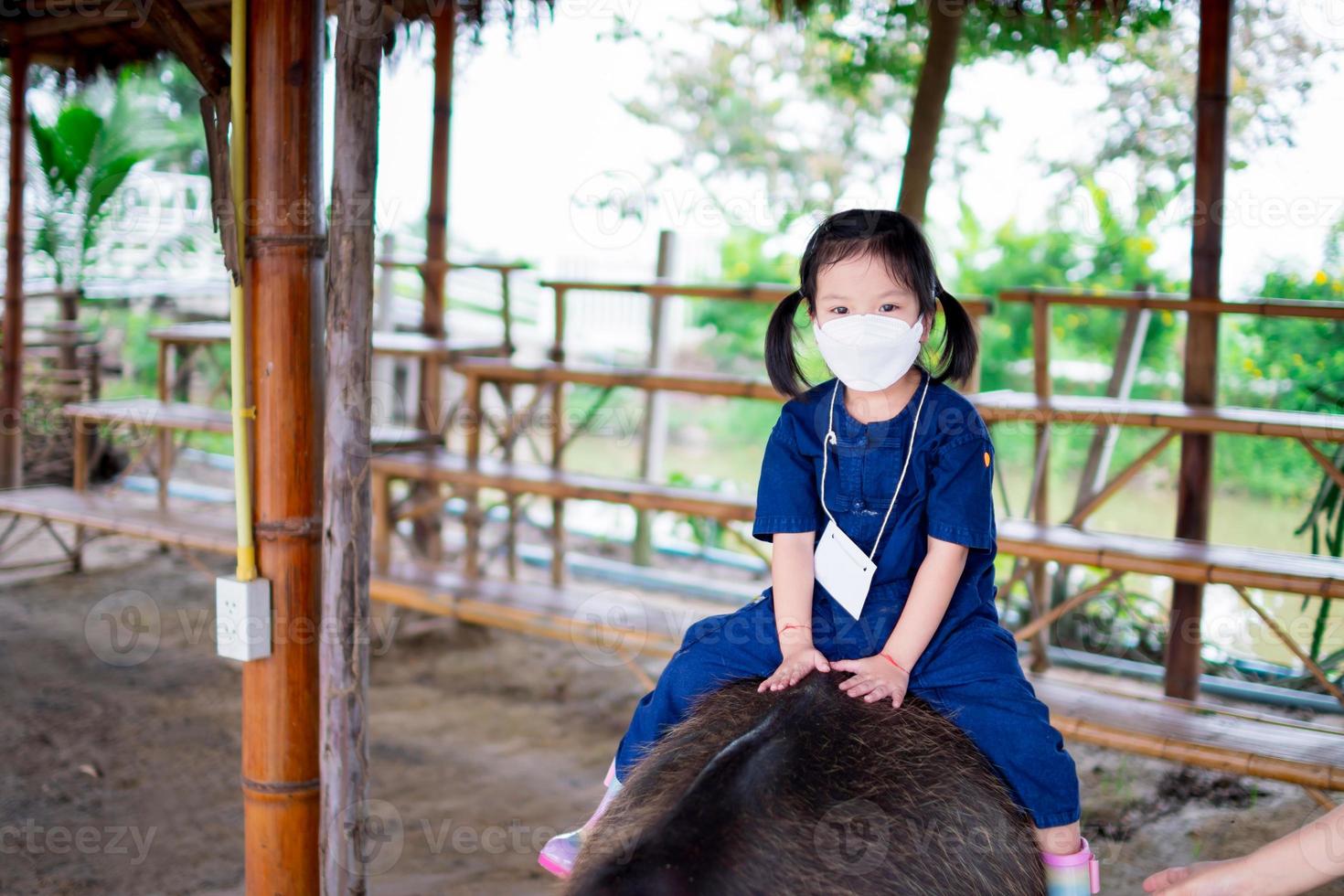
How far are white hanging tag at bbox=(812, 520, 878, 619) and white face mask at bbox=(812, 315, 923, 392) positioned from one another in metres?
0.25

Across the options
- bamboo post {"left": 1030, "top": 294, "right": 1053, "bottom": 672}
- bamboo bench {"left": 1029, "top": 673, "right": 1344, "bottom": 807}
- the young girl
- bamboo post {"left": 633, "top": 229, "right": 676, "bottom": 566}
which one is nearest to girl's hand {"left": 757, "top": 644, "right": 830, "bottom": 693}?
the young girl

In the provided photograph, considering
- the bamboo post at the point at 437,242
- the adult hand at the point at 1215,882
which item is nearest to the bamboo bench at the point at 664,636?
the bamboo post at the point at 437,242

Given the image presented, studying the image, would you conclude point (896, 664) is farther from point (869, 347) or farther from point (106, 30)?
point (106, 30)

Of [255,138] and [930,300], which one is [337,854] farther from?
[930,300]

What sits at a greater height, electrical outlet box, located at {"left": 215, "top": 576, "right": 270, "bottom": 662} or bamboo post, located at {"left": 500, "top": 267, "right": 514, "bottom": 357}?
bamboo post, located at {"left": 500, "top": 267, "right": 514, "bottom": 357}

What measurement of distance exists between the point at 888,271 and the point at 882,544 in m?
0.44

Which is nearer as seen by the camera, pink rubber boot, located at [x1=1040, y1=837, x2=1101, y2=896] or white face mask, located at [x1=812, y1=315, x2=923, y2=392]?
pink rubber boot, located at [x1=1040, y1=837, x2=1101, y2=896]

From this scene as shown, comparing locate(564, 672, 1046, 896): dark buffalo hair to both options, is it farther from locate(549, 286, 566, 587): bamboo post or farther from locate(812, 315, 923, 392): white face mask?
locate(549, 286, 566, 587): bamboo post

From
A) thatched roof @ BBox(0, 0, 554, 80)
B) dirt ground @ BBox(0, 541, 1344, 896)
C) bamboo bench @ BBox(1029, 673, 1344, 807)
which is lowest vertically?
dirt ground @ BBox(0, 541, 1344, 896)

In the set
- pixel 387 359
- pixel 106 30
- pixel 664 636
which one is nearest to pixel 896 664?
pixel 664 636

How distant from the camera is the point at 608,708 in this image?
4.16 m

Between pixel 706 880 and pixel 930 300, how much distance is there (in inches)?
37.5

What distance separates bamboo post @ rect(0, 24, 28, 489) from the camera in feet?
18.5

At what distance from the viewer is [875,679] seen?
5.19ft
